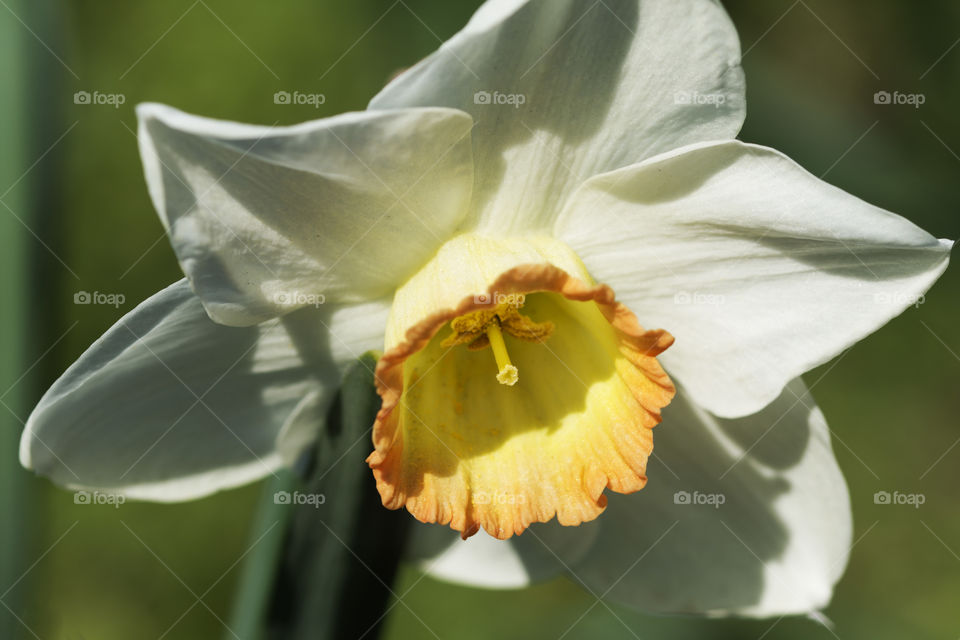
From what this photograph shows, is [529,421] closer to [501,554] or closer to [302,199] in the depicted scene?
[501,554]

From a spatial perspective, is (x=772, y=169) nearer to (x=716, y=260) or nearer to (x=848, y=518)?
(x=716, y=260)

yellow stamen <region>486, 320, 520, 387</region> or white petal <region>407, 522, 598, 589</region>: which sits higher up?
yellow stamen <region>486, 320, 520, 387</region>

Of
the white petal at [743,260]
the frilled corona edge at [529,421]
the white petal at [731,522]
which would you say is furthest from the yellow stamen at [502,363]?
the white petal at [731,522]

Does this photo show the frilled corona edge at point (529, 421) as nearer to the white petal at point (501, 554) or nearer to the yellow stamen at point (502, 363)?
the yellow stamen at point (502, 363)

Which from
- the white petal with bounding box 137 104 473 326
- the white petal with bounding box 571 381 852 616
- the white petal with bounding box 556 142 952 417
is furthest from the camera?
the white petal with bounding box 571 381 852 616

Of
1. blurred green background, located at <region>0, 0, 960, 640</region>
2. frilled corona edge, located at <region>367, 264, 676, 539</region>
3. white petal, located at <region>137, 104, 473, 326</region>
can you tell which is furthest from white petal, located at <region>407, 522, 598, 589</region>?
blurred green background, located at <region>0, 0, 960, 640</region>

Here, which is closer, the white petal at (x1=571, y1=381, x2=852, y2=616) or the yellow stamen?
the yellow stamen

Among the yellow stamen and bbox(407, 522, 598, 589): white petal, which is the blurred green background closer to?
bbox(407, 522, 598, 589): white petal
